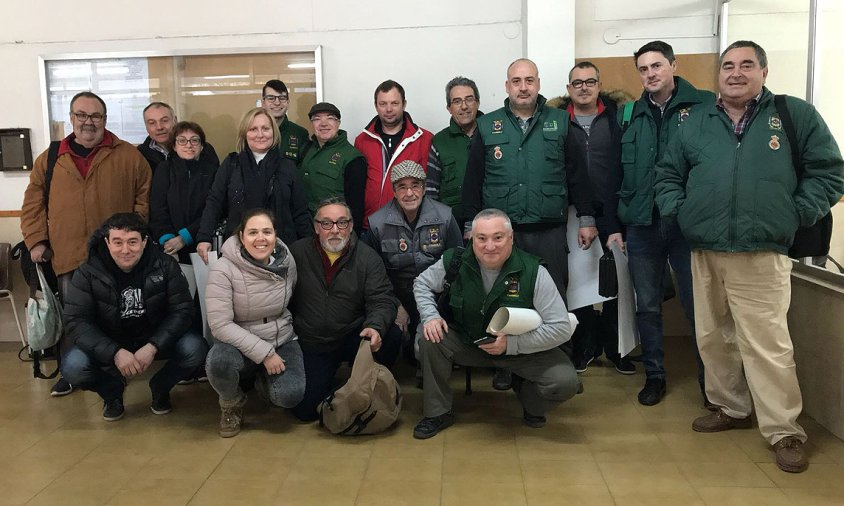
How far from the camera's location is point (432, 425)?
295 cm

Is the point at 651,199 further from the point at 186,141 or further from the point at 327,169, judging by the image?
the point at 186,141

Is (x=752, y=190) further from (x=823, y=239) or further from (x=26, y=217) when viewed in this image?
(x=26, y=217)

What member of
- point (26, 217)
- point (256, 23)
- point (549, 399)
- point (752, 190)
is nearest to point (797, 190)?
point (752, 190)

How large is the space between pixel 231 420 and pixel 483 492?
1.29 m

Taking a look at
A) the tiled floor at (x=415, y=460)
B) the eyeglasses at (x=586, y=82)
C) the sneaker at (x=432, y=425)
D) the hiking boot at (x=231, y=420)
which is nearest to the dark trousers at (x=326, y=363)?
the tiled floor at (x=415, y=460)

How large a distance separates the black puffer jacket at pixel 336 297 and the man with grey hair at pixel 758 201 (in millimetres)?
1370

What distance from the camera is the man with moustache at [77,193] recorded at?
12.0 feet

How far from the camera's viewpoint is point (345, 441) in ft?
9.49

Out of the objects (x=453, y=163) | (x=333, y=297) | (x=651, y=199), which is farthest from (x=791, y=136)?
(x=333, y=297)

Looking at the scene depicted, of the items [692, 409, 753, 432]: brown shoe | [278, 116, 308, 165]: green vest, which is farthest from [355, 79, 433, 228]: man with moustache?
[692, 409, 753, 432]: brown shoe

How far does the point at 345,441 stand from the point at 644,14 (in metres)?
3.50

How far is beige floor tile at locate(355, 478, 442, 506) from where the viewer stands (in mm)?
2340

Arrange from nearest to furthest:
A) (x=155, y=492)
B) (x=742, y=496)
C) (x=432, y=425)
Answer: (x=742, y=496), (x=155, y=492), (x=432, y=425)

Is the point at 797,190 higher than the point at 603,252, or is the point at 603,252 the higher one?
the point at 797,190
